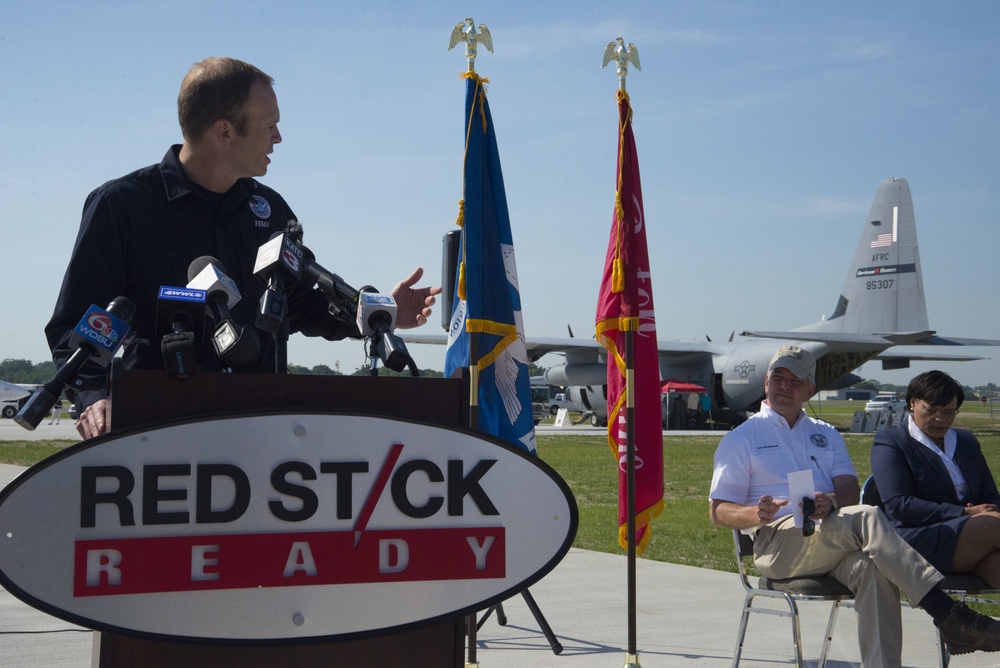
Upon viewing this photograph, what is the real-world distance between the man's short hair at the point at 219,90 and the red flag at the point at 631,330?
244cm

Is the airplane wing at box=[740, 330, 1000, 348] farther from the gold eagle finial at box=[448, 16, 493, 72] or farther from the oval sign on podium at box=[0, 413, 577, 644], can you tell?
the oval sign on podium at box=[0, 413, 577, 644]

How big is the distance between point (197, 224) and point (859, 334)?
29143 mm

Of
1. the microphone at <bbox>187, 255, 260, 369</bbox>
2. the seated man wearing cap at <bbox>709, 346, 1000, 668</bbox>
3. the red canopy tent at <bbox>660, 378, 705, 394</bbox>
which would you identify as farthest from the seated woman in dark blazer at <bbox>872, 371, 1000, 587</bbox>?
the red canopy tent at <bbox>660, 378, 705, 394</bbox>

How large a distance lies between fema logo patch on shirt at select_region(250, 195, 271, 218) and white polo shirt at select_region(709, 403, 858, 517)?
7.92ft

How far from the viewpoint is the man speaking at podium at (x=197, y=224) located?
2.05 m

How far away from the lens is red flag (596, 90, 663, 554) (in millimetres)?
4305

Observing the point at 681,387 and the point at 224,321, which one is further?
the point at 681,387

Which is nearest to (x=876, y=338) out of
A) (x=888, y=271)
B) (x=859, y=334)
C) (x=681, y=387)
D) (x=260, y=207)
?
(x=859, y=334)

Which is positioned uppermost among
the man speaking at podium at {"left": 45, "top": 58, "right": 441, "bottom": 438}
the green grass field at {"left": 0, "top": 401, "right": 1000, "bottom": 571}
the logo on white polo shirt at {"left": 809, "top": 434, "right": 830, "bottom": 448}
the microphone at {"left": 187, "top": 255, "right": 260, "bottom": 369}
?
the man speaking at podium at {"left": 45, "top": 58, "right": 441, "bottom": 438}

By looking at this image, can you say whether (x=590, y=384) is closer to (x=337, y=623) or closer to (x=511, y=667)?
(x=511, y=667)

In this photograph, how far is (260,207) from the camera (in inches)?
94.3

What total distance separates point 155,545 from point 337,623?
1.00ft

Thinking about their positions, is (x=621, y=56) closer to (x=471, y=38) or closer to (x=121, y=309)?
(x=471, y=38)

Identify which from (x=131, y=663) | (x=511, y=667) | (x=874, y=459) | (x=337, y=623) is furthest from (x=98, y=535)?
(x=874, y=459)
